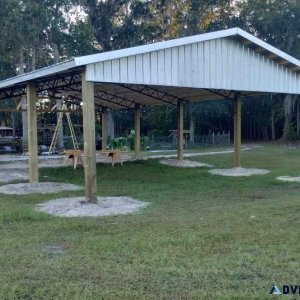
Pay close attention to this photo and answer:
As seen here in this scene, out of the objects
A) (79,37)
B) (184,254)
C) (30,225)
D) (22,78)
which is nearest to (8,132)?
(79,37)

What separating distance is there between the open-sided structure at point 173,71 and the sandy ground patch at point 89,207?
1.10ft

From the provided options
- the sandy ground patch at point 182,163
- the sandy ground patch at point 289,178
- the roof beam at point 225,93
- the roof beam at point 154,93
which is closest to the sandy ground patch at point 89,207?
the sandy ground patch at point 289,178

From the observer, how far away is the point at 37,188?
1171 cm

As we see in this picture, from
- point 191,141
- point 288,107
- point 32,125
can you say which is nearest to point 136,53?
point 32,125

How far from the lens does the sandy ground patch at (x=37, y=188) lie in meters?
11.2

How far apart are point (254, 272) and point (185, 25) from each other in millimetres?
27946

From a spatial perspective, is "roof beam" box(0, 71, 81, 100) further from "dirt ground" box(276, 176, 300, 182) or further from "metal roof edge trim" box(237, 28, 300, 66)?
"dirt ground" box(276, 176, 300, 182)

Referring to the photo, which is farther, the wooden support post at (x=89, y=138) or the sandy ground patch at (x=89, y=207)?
the wooden support post at (x=89, y=138)

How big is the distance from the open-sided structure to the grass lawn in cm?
199

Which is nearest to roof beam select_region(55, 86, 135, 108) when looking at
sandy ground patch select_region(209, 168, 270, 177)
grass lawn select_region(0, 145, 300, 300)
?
sandy ground patch select_region(209, 168, 270, 177)

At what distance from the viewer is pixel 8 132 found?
33.8 meters

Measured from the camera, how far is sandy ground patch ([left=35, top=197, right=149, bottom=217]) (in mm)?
8211

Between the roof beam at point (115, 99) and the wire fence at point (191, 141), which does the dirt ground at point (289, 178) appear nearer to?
the roof beam at point (115, 99)

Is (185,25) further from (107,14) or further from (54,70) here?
(54,70)
